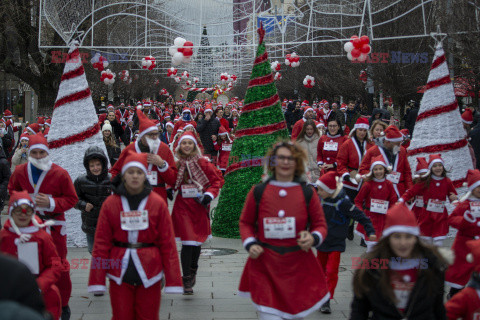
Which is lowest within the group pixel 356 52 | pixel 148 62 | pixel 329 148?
pixel 329 148

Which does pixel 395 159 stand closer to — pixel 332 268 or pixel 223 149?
pixel 332 268

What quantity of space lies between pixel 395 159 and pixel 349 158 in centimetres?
124

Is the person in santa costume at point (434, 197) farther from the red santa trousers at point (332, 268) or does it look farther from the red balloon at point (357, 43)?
the red balloon at point (357, 43)

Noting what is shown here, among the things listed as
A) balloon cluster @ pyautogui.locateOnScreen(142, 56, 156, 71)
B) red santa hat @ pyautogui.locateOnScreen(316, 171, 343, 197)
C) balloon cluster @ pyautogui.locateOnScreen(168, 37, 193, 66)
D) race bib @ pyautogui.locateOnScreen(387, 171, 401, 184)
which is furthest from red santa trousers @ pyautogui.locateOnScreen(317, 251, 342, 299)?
balloon cluster @ pyautogui.locateOnScreen(142, 56, 156, 71)

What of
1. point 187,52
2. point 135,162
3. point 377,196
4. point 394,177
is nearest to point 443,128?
point 394,177

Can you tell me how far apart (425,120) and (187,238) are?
5.26 metres

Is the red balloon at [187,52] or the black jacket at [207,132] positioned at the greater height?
the red balloon at [187,52]

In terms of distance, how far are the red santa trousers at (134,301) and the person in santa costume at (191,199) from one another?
245cm

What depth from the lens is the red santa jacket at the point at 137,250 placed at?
5.13 meters

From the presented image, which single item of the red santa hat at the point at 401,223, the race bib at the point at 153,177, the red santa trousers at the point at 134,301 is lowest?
the red santa trousers at the point at 134,301

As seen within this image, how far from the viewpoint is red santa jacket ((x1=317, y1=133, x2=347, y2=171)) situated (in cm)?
1155

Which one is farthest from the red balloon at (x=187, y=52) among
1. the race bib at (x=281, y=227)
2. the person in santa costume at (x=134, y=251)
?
the race bib at (x=281, y=227)

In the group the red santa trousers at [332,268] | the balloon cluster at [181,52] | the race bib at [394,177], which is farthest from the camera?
the balloon cluster at [181,52]

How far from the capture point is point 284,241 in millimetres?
5145
